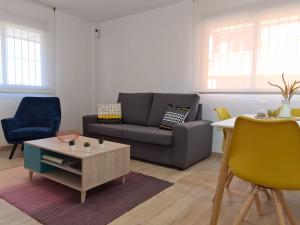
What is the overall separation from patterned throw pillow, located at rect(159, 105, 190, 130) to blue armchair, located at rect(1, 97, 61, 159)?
1589 mm

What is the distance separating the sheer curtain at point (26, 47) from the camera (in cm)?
352

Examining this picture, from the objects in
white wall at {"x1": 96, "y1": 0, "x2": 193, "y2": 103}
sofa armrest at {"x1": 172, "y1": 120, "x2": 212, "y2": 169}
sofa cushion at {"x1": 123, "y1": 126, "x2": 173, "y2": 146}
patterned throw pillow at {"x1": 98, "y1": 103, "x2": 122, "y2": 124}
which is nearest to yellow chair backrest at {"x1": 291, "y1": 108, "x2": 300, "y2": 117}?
sofa armrest at {"x1": 172, "y1": 120, "x2": 212, "y2": 169}

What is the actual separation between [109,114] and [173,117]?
3.81 ft

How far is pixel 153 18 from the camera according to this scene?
4.01m

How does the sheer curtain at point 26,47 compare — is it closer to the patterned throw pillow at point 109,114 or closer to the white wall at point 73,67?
the white wall at point 73,67

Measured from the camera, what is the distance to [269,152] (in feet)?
3.80

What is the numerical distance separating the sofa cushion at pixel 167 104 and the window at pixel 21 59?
2049mm

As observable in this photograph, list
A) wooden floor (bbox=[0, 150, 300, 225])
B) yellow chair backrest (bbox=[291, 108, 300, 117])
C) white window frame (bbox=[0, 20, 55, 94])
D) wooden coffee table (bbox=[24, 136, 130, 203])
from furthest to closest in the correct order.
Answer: white window frame (bbox=[0, 20, 55, 94])
yellow chair backrest (bbox=[291, 108, 300, 117])
wooden coffee table (bbox=[24, 136, 130, 203])
wooden floor (bbox=[0, 150, 300, 225])

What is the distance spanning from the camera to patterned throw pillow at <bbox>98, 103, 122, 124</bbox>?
371cm

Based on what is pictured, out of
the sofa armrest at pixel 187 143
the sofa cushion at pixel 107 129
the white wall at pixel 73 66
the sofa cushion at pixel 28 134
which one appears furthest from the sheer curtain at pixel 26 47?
the sofa armrest at pixel 187 143

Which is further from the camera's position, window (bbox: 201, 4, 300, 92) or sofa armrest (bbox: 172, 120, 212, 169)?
window (bbox: 201, 4, 300, 92)

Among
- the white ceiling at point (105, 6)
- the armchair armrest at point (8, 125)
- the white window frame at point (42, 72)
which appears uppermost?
the white ceiling at point (105, 6)

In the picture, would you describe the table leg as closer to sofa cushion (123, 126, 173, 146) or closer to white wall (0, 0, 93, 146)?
sofa cushion (123, 126, 173, 146)

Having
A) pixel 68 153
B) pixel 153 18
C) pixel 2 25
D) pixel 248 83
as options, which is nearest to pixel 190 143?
pixel 248 83
